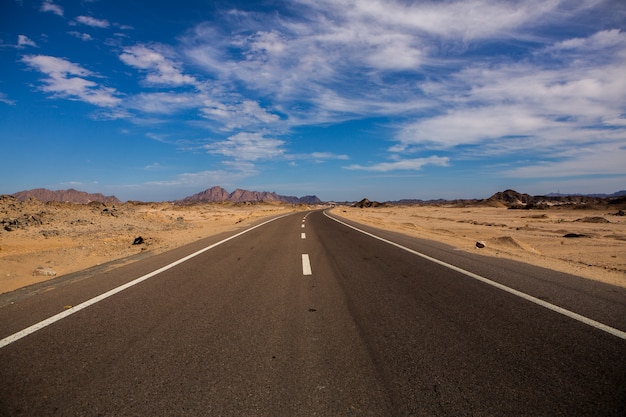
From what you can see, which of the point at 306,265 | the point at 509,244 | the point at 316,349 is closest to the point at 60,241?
the point at 306,265

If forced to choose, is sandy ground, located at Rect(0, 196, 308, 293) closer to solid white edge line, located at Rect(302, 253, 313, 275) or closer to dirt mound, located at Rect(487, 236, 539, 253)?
solid white edge line, located at Rect(302, 253, 313, 275)

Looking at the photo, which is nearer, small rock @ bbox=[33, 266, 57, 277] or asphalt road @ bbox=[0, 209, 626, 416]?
asphalt road @ bbox=[0, 209, 626, 416]

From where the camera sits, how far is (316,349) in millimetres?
3568

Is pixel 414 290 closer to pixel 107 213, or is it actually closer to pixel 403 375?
pixel 403 375

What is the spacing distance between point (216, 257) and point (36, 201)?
2090 centimetres

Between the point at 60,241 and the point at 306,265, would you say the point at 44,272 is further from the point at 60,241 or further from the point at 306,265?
the point at 60,241

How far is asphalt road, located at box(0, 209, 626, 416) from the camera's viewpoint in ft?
8.65

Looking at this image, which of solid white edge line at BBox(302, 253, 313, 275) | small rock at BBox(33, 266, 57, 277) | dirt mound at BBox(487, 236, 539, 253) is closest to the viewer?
solid white edge line at BBox(302, 253, 313, 275)

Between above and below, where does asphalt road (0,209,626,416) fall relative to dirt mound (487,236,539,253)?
above

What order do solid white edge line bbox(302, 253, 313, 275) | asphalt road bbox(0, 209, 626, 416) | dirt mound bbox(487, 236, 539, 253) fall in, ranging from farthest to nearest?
dirt mound bbox(487, 236, 539, 253) < solid white edge line bbox(302, 253, 313, 275) < asphalt road bbox(0, 209, 626, 416)

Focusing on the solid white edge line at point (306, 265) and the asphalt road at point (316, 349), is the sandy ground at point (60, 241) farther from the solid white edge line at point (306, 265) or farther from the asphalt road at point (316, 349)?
the solid white edge line at point (306, 265)

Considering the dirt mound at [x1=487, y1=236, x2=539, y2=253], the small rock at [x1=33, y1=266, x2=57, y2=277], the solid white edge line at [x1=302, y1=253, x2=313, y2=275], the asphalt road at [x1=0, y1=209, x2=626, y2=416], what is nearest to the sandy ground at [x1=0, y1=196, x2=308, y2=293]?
the small rock at [x1=33, y1=266, x2=57, y2=277]

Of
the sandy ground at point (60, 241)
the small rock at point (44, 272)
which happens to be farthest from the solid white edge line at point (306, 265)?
the small rock at point (44, 272)

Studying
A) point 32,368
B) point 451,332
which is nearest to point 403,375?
point 451,332
